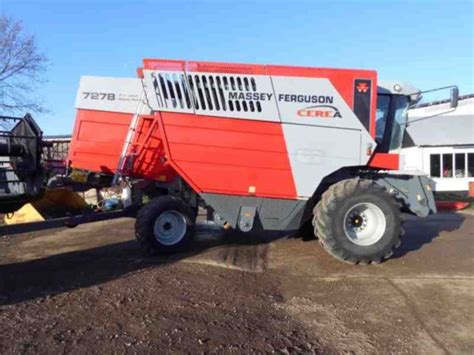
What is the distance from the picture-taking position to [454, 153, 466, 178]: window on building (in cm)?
2673

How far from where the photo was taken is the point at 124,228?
39.1 ft

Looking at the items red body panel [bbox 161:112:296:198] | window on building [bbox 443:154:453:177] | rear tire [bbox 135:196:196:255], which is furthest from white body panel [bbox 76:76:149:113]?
window on building [bbox 443:154:453:177]

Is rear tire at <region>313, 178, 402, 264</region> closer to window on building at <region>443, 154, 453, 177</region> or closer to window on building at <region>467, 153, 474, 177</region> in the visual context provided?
window on building at <region>443, 154, 453, 177</region>

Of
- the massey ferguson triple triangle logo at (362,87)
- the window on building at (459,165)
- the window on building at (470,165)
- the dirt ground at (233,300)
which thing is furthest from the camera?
the window on building at (459,165)

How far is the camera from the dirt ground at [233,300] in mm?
Answer: 4738

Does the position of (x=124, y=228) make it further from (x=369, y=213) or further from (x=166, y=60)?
(x=369, y=213)

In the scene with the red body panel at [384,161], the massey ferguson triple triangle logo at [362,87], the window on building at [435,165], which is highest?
the massey ferguson triple triangle logo at [362,87]

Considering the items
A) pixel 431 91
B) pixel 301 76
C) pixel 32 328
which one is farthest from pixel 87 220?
pixel 431 91

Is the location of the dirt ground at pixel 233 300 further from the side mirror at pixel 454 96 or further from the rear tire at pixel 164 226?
the side mirror at pixel 454 96

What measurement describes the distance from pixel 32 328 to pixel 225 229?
21.4 feet

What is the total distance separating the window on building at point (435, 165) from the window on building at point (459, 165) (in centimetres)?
83

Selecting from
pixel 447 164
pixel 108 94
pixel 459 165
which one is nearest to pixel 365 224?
pixel 108 94

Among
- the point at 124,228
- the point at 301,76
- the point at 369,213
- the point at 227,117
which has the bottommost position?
the point at 124,228

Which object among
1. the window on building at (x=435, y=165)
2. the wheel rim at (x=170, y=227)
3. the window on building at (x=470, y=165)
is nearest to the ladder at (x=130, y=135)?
the wheel rim at (x=170, y=227)
